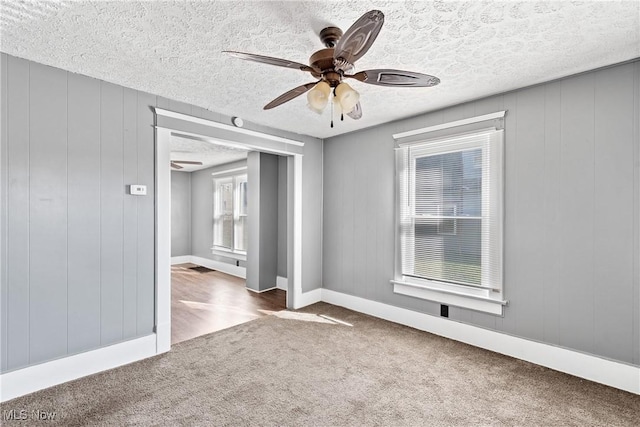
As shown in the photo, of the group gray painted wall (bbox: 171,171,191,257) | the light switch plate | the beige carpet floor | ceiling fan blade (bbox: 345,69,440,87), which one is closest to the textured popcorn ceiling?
ceiling fan blade (bbox: 345,69,440,87)

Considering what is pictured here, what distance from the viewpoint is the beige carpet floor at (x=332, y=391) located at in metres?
2.03

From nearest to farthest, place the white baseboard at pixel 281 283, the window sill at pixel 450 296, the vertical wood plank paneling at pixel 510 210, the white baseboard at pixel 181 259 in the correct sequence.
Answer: the vertical wood plank paneling at pixel 510 210, the window sill at pixel 450 296, the white baseboard at pixel 281 283, the white baseboard at pixel 181 259

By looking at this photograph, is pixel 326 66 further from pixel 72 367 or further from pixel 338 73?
pixel 72 367

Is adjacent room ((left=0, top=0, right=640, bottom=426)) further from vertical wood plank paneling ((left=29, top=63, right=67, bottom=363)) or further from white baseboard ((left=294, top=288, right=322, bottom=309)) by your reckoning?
white baseboard ((left=294, top=288, right=322, bottom=309))

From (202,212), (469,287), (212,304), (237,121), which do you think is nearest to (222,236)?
(202,212)

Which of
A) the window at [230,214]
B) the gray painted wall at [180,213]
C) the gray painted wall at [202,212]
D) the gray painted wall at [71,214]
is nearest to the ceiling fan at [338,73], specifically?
the gray painted wall at [71,214]

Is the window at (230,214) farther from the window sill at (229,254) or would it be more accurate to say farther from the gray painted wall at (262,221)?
the gray painted wall at (262,221)

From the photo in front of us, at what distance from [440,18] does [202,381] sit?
3133 mm

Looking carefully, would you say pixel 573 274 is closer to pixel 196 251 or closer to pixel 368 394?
pixel 368 394

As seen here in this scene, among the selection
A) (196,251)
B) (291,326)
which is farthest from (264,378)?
(196,251)

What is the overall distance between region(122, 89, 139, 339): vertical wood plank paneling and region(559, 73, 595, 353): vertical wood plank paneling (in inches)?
153

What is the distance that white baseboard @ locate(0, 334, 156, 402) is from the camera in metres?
2.21

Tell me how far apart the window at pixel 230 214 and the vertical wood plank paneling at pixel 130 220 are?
3588 mm

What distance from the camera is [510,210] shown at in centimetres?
293
